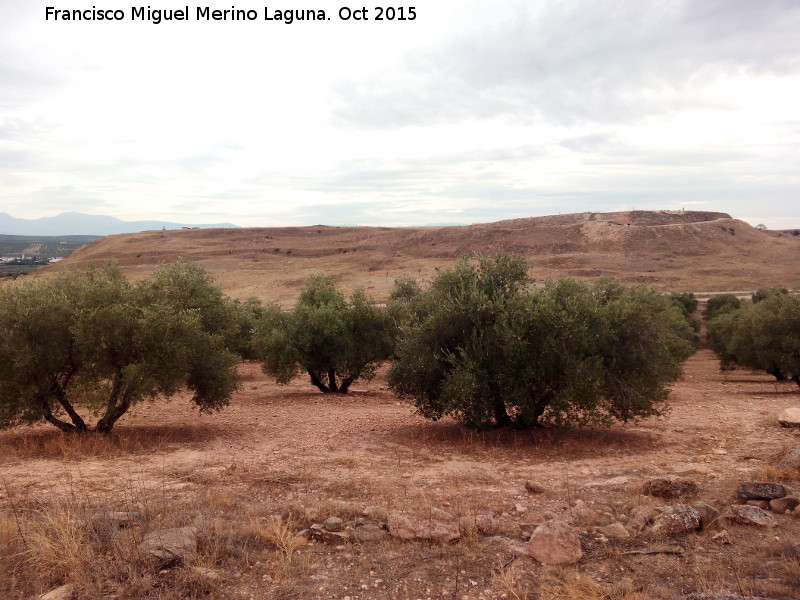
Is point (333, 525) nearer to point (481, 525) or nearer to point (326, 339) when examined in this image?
point (481, 525)

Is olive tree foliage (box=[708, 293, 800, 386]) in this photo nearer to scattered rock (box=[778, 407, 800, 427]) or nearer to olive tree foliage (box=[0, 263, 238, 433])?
scattered rock (box=[778, 407, 800, 427])

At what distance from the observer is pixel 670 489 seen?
774 cm

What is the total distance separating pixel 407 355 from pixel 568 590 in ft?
29.3

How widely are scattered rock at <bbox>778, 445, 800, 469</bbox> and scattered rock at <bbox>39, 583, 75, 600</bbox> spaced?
9.81 m

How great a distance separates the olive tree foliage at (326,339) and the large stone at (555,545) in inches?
659

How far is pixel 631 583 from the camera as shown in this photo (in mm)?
5059

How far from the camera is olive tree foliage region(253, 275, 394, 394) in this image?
22281 mm

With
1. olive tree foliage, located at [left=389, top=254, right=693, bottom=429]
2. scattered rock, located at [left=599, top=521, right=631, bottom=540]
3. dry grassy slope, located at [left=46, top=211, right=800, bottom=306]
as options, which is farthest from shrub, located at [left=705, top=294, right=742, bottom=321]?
scattered rock, located at [left=599, top=521, right=631, bottom=540]

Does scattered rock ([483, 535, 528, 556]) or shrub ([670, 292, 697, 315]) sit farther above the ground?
shrub ([670, 292, 697, 315])

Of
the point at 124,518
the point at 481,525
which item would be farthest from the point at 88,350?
the point at 481,525

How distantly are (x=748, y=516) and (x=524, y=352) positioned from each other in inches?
241

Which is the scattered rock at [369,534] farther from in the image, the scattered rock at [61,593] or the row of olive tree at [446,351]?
the row of olive tree at [446,351]

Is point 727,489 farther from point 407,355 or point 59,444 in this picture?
point 59,444

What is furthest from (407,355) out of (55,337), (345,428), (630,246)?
(630,246)
